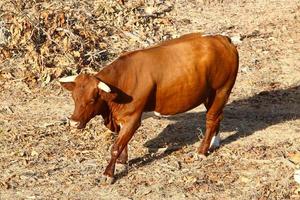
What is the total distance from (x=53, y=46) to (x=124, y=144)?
15.3 feet

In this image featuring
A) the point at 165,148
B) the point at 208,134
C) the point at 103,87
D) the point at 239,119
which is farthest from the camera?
the point at 239,119

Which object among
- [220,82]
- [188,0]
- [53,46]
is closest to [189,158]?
[220,82]

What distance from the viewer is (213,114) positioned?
27.2ft

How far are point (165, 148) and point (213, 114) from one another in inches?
31.6

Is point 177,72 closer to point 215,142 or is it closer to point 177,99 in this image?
point 177,99

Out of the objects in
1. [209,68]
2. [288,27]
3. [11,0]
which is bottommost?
[288,27]

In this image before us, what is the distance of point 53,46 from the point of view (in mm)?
11711

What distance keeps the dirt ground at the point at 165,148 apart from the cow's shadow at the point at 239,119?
0.5 inches

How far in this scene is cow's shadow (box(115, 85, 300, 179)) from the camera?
878 cm

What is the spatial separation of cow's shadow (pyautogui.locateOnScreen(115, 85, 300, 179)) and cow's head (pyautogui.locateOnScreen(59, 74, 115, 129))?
47.2 inches

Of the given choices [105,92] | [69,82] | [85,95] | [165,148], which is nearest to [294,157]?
[165,148]

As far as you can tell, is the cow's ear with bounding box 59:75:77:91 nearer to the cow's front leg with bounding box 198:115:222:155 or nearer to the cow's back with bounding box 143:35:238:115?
the cow's back with bounding box 143:35:238:115

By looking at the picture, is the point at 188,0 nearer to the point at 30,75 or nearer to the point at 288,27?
the point at 288,27

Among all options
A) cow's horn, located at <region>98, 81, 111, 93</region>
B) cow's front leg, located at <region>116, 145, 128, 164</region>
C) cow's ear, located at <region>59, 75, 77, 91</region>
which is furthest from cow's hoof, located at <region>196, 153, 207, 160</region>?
cow's ear, located at <region>59, 75, 77, 91</region>
